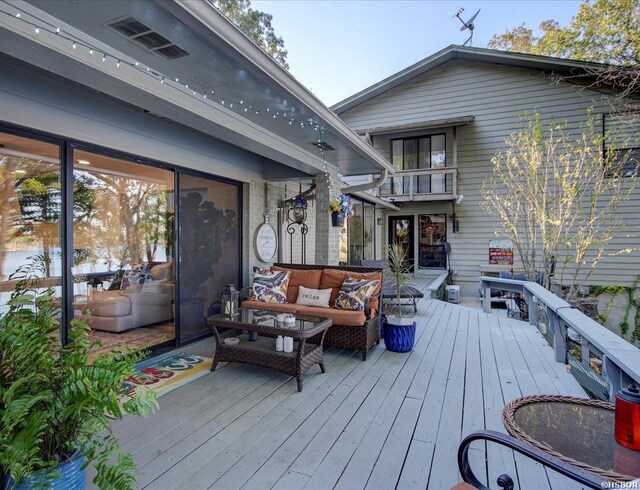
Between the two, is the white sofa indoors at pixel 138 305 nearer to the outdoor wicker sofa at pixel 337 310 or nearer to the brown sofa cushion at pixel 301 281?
the outdoor wicker sofa at pixel 337 310

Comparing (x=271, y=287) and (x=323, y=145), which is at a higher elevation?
(x=323, y=145)

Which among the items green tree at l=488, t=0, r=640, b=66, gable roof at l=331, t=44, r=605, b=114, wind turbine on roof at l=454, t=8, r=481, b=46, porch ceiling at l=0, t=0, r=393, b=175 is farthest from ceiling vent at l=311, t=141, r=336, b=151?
wind turbine on roof at l=454, t=8, r=481, b=46

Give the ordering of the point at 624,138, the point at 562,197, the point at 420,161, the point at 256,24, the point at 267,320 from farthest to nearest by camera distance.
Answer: the point at 256,24 → the point at 420,161 → the point at 624,138 → the point at 562,197 → the point at 267,320

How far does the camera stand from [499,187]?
388 inches

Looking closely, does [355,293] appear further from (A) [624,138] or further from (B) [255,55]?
(A) [624,138]

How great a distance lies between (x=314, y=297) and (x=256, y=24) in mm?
14257

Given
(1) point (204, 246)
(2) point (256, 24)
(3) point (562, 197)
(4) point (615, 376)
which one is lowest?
(4) point (615, 376)

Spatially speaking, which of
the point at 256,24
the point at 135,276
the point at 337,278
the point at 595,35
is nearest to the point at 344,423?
the point at 337,278

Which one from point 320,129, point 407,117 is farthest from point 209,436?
point 407,117

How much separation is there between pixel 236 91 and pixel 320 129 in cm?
123

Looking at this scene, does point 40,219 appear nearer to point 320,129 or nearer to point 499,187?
point 320,129

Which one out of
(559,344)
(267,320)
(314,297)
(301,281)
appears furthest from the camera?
(301,281)

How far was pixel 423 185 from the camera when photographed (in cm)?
1055

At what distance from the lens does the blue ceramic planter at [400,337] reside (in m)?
4.29
